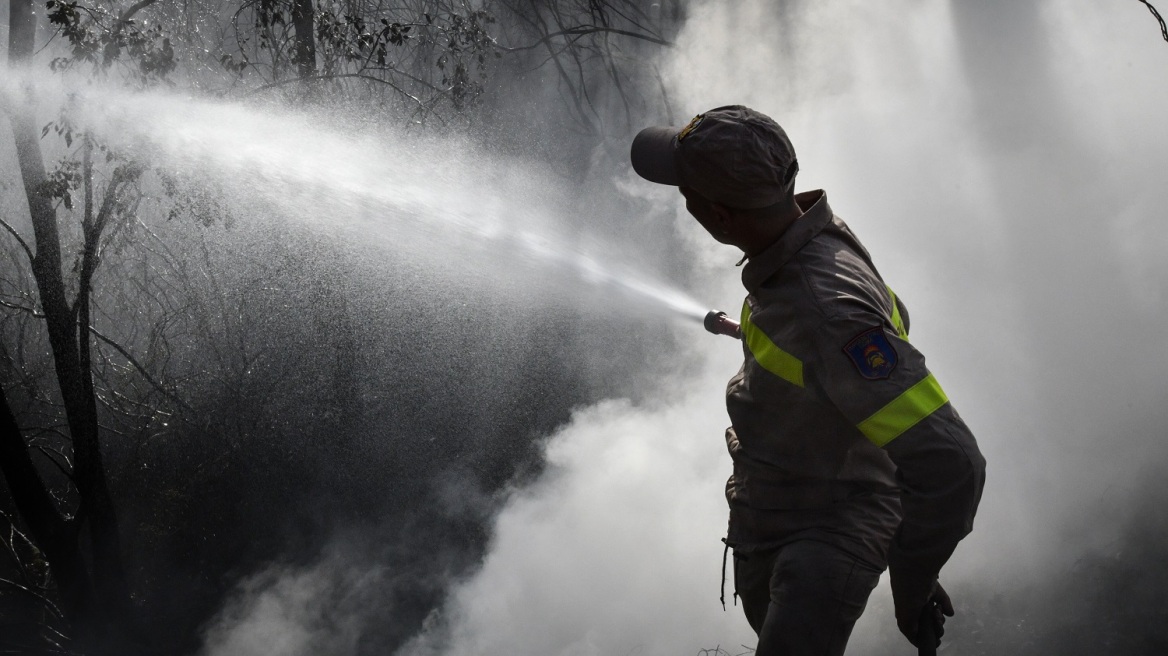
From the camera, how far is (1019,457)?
4.28 metres

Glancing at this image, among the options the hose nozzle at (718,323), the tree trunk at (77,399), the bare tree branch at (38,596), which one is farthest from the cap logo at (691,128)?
the bare tree branch at (38,596)

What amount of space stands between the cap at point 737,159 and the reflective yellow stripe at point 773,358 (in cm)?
31

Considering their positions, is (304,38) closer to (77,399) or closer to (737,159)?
(77,399)

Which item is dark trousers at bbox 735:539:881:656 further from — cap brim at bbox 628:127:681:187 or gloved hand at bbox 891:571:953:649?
cap brim at bbox 628:127:681:187

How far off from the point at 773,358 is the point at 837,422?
0.22 m

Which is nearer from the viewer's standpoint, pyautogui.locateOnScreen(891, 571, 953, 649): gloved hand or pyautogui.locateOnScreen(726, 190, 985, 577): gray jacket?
pyautogui.locateOnScreen(726, 190, 985, 577): gray jacket

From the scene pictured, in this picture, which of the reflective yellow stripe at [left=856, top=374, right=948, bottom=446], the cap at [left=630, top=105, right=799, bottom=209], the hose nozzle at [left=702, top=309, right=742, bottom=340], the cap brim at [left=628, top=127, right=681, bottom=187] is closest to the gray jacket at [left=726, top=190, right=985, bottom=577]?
the reflective yellow stripe at [left=856, top=374, right=948, bottom=446]

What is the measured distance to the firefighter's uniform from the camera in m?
1.75

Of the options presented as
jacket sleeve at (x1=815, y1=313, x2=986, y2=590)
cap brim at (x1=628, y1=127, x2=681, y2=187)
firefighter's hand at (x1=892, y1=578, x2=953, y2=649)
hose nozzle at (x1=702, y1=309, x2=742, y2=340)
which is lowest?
firefighter's hand at (x1=892, y1=578, x2=953, y2=649)

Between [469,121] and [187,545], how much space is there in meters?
3.00

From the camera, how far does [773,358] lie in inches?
78.1

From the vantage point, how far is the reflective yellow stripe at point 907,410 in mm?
1730

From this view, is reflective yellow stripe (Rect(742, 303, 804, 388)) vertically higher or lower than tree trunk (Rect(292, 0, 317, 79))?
lower

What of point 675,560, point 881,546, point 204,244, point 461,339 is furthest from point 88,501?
point 881,546
